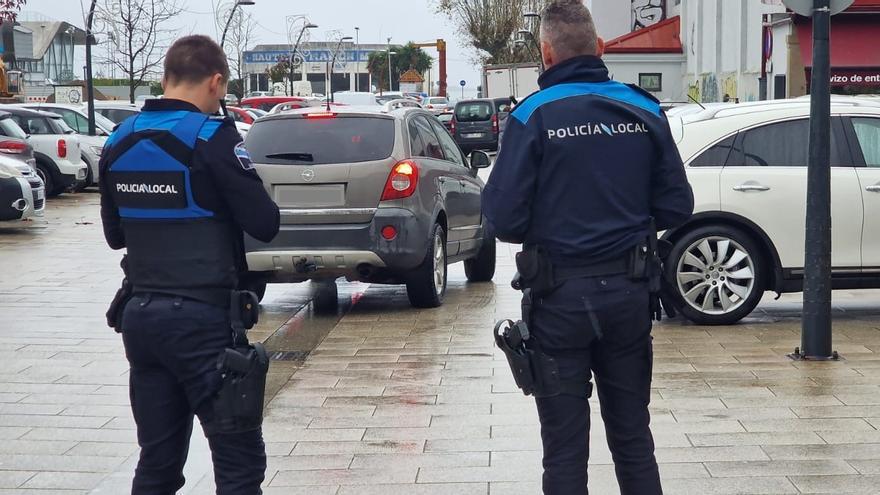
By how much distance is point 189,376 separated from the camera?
4078mm

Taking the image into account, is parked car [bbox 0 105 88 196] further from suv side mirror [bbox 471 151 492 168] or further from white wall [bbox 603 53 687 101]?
white wall [bbox 603 53 687 101]

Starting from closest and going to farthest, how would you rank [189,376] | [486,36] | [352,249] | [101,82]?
1. [189,376]
2. [352,249]
3. [486,36]
4. [101,82]

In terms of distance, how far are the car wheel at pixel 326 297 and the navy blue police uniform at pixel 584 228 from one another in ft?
22.0

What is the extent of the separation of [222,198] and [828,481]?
2.81m

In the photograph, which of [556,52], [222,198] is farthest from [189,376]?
[556,52]


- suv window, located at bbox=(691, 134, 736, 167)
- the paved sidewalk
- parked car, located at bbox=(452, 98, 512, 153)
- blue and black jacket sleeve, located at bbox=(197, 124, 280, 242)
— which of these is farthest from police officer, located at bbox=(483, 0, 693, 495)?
parked car, located at bbox=(452, 98, 512, 153)

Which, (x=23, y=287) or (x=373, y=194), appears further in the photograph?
(x=23, y=287)

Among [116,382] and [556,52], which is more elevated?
[556,52]

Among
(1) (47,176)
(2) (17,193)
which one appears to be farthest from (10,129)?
(2) (17,193)

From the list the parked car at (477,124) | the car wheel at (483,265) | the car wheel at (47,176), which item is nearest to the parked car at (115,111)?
the car wheel at (47,176)

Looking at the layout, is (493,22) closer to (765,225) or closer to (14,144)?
(14,144)

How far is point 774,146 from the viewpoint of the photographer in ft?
31.7

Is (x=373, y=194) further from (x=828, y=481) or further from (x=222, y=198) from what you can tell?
(x=222, y=198)

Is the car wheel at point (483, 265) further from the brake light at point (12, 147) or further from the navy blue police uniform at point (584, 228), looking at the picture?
the brake light at point (12, 147)
